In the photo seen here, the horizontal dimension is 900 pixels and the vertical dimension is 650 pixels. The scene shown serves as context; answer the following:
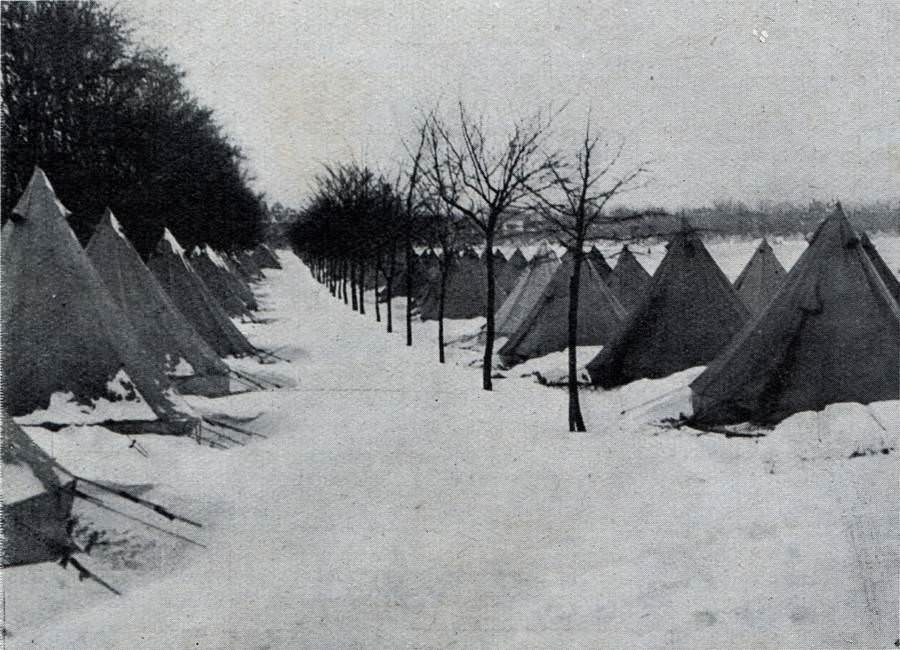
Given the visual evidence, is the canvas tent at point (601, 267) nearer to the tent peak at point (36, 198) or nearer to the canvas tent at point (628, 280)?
the canvas tent at point (628, 280)

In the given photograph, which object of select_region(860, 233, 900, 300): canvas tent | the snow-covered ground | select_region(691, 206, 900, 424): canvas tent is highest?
select_region(860, 233, 900, 300): canvas tent

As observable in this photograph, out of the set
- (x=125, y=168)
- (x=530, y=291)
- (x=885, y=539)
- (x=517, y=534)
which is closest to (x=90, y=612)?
(x=517, y=534)

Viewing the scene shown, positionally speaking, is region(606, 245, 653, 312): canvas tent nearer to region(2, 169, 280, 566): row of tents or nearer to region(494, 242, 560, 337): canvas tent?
region(494, 242, 560, 337): canvas tent

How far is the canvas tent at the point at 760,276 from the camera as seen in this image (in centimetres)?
2106

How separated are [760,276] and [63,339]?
59.5 ft

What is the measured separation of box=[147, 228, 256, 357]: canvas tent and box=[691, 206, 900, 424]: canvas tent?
33.2 ft

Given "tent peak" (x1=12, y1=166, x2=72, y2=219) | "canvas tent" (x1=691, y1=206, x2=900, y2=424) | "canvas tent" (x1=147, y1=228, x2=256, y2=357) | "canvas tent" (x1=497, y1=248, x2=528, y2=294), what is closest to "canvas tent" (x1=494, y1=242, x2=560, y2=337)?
"canvas tent" (x1=497, y1=248, x2=528, y2=294)

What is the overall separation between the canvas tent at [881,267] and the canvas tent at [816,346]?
4.64 feet

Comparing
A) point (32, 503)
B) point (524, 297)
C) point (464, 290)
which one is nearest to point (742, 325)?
point (524, 297)

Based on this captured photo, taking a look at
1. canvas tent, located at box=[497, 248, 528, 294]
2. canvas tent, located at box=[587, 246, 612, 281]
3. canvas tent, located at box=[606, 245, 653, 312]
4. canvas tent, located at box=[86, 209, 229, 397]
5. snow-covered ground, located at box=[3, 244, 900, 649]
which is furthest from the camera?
canvas tent, located at box=[497, 248, 528, 294]

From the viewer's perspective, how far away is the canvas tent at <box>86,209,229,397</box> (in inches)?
474

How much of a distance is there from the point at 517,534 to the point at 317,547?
5.38ft

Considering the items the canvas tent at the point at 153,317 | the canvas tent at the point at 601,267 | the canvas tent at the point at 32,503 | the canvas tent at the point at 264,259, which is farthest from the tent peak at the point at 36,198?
the canvas tent at the point at 264,259

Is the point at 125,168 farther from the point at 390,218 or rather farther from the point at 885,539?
the point at 885,539
